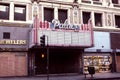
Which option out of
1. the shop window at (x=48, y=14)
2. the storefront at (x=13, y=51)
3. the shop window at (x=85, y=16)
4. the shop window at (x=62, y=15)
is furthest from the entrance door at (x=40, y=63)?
the shop window at (x=85, y=16)

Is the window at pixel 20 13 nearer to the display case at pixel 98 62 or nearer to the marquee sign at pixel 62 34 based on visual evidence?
the marquee sign at pixel 62 34

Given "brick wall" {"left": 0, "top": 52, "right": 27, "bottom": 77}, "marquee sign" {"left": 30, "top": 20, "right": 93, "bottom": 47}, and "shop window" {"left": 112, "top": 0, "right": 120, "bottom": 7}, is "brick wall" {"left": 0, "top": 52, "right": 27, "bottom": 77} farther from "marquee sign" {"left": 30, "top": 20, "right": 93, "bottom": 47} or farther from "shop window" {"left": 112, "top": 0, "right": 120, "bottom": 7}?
"shop window" {"left": 112, "top": 0, "right": 120, "bottom": 7}

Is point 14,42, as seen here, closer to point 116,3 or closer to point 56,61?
point 56,61

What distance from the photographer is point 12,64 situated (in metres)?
23.7

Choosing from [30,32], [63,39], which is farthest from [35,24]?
[63,39]

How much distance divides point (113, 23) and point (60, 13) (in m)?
7.13

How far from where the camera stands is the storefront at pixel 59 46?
22812 mm

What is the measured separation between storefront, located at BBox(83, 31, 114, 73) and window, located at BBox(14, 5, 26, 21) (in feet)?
27.2

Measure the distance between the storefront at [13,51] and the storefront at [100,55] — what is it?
24.2 feet

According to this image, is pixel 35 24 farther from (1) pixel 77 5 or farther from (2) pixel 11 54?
(1) pixel 77 5

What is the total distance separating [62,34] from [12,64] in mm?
5983

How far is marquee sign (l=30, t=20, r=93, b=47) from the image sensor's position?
22500mm

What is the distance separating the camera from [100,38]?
2781 cm

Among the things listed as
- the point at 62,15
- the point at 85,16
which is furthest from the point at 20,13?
the point at 85,16
